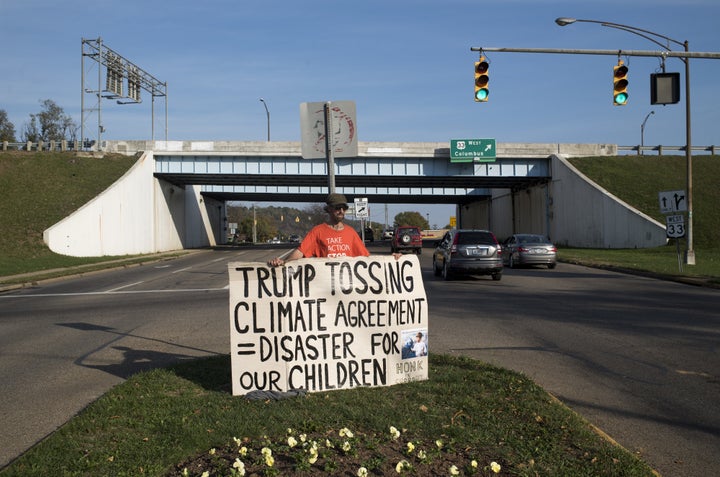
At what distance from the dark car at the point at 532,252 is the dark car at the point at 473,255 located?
643cm

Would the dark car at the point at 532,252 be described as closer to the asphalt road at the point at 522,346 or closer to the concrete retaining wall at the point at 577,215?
the asphalt road at the point at 522,346

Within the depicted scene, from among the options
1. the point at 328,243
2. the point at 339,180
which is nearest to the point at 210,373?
the point at 328,243

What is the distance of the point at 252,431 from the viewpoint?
4711 millimetres

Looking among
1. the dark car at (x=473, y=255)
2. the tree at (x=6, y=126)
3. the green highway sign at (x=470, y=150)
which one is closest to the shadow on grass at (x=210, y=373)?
the dark car at (x=473, y=255)

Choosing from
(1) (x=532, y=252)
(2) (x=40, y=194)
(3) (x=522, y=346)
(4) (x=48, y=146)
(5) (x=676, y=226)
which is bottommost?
(3) (x=522, y=346)

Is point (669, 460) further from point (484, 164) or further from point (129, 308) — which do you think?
point (484, 164)

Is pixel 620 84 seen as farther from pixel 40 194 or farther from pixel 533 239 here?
pixel 40 194

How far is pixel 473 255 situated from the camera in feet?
64.8

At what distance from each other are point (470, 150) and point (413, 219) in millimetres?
108968

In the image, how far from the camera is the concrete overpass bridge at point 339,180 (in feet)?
129

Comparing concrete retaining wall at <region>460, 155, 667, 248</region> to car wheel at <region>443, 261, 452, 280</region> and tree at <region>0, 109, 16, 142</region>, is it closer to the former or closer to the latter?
car wheel at <region>443, 261, 452, 280</region>

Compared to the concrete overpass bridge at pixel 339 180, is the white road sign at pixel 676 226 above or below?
below

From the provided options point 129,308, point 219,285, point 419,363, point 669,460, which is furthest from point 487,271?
point 669,460

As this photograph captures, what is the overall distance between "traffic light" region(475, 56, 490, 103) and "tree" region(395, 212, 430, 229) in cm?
13624
